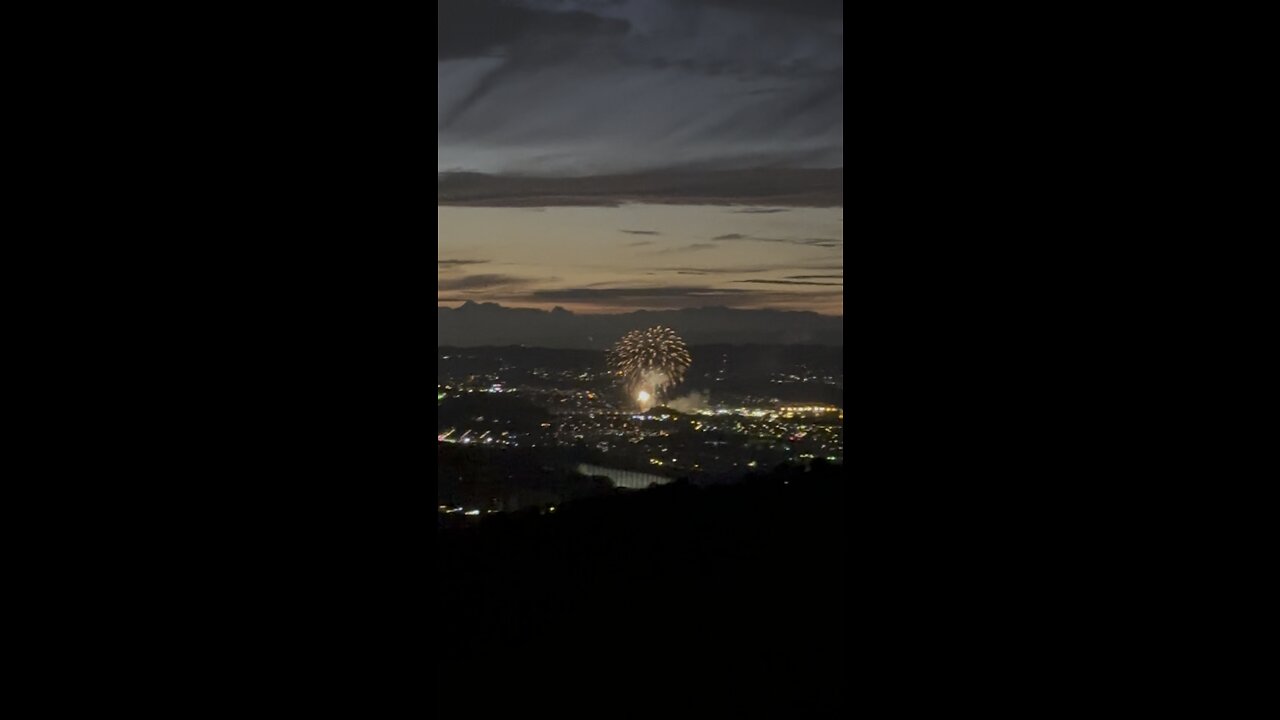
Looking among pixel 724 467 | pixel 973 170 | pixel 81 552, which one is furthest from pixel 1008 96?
pixel 724 467

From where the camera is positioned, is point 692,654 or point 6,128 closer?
point 6,128

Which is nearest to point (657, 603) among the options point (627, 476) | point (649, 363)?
point (627, 476)

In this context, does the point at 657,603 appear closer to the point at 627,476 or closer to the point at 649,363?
the point at 627,476

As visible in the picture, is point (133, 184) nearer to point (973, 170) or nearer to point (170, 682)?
point (170, 682)

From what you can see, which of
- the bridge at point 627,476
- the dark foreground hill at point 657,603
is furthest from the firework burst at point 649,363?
the dark foreground hill at point 657,603

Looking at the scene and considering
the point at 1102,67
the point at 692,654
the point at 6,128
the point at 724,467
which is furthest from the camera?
the point at 724,467

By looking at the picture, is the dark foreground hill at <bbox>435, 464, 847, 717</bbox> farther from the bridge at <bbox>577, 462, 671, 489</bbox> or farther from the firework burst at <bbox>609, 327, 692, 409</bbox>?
the firework burst at <bbox>609, 327, 692, 409</bbox>

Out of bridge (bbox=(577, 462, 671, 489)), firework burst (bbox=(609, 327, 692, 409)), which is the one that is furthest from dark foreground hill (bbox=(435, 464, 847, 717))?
firework burst (bbox=(609, 327, 692, 409))

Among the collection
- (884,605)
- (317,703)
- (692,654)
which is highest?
(884,605)
